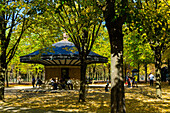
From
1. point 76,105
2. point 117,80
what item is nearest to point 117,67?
point 117,80

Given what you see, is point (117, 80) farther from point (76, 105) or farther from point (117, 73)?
point (76, 105)

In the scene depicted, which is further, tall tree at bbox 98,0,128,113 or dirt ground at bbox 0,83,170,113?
dirt ground at bbox 0,83,170,113

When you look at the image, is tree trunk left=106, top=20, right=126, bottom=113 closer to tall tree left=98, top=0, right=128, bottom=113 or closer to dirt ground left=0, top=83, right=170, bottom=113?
tall tree left=98, top=0, right=128, bottom=113

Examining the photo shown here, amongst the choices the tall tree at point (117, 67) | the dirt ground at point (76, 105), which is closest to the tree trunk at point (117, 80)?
the tall tree at point (117, 67)

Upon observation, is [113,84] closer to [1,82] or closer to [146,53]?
[1,82]

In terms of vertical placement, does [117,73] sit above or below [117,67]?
below

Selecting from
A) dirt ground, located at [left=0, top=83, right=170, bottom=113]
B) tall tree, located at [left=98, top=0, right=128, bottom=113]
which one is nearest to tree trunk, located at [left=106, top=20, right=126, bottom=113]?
tall tree, located at [left=98, top=0, right=128, bottom=113]

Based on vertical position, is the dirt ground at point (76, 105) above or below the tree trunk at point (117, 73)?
below

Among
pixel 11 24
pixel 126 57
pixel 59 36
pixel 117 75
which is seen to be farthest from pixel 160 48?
pixel 126 57

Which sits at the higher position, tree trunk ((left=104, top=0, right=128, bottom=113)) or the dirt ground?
tree trunk ((left=104, top=0, right=128, bottom=113))

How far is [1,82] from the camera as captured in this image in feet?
47.1

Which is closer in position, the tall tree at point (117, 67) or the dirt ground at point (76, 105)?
the tall tree at point (117, 67)

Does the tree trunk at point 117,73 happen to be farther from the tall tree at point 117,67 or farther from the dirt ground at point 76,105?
the dirt ground at point 76,105

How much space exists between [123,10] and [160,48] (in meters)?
8.83
